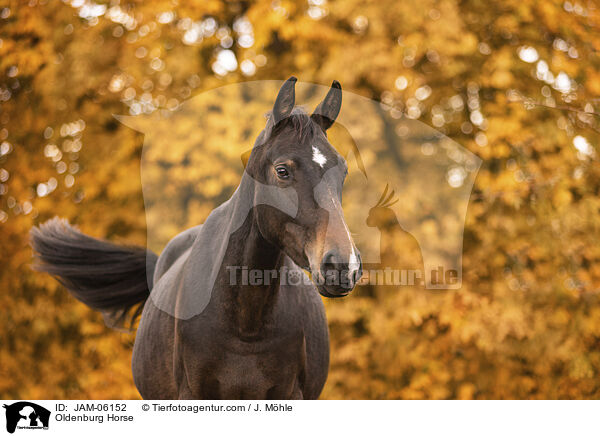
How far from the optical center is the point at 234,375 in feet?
7.80

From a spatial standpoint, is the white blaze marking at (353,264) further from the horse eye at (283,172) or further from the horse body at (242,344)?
the horse body at (242,344)

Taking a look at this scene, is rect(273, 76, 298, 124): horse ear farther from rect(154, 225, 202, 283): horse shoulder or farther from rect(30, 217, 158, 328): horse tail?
rect(30, 217, 158, 328): horse tail

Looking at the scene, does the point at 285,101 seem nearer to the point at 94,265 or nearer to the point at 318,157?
the point at 318,157

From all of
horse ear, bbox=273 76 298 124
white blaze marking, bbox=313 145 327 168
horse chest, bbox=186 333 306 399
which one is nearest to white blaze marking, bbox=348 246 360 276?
white blaze marking, bbox=313 145 327 168

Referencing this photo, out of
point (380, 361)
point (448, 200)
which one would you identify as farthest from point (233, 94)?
point (380, 361)

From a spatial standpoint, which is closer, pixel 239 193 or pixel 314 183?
pixel 314 183

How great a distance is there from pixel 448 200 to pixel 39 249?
13.6 ft

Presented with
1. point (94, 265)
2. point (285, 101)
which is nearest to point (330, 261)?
point (285, 101)

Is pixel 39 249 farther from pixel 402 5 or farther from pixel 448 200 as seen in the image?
pixel 402 5

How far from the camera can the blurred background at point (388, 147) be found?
5598mm
